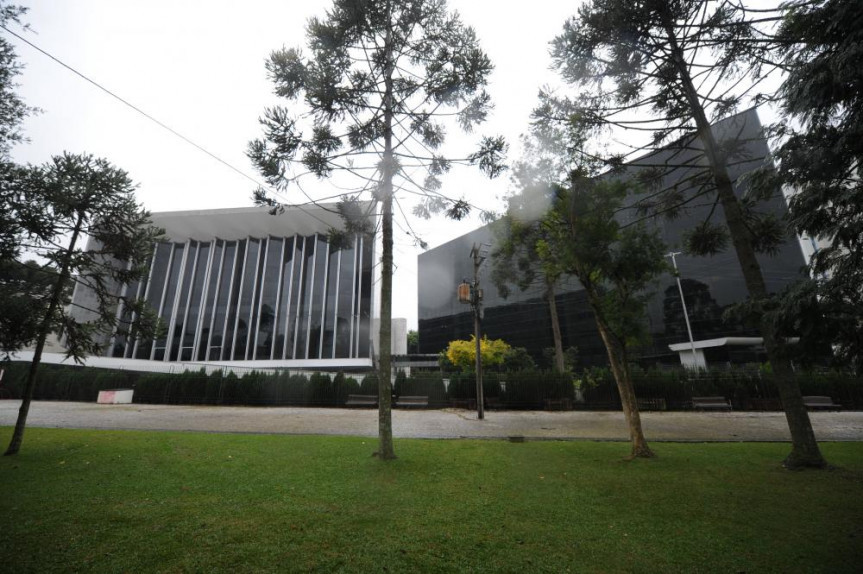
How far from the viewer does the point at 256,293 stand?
45094 millimetres

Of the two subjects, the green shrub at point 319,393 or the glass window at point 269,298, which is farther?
the glass window at point 269,298

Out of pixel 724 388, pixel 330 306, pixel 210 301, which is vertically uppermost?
pixel 210 301

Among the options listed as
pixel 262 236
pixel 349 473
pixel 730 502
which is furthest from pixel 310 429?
pixel 262 236

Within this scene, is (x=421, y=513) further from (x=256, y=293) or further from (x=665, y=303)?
(x=256, y=293)

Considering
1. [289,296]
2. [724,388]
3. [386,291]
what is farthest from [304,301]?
[724,388]

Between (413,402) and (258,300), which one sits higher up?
(258,300)

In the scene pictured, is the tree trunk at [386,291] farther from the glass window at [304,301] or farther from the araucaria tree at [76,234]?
the glass window at [304,301]

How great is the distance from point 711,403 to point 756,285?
43.3 feet

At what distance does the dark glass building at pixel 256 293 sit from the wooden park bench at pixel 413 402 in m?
22.1

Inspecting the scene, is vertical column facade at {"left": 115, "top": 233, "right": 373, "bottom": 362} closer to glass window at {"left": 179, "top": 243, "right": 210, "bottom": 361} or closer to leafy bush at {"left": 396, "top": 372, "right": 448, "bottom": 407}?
glass window at {"left": 179, "top": 243, "right": 210, "bottom": 361}

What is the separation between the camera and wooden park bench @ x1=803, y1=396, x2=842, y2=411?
16156 mm

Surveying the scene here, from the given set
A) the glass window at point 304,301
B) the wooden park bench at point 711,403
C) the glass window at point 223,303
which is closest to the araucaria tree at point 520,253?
the wooden park bench at point 711,403

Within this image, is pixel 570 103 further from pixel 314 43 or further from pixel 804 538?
pixel 804 538

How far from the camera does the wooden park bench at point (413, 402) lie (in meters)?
18.8
